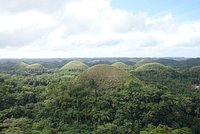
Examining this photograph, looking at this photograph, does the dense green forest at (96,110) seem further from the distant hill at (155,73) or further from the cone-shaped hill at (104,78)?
the distant hill at (155,73)

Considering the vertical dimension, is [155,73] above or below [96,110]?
above

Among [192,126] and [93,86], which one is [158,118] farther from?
[93,86]

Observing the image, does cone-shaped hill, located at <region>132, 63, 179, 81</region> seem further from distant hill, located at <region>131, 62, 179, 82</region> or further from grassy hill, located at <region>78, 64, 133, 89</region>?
grassy hill, located at <region>78, 64, 133, 89</region>

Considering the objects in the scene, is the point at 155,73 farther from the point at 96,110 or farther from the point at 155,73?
the point at 96,110

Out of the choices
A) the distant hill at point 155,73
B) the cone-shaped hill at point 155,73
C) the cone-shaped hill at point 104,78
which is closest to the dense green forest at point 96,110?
the cone-shaped hill at point 104,78

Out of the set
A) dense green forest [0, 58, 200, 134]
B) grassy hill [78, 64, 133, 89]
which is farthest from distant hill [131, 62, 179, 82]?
dense green forest [0, 58, 200, 134]

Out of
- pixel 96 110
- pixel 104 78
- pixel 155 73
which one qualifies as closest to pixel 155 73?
pixel 155 73

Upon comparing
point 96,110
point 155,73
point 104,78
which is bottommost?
point 96,110

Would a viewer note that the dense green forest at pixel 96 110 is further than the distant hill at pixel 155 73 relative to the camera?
No

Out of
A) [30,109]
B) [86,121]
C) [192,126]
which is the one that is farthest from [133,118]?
[30,109]
